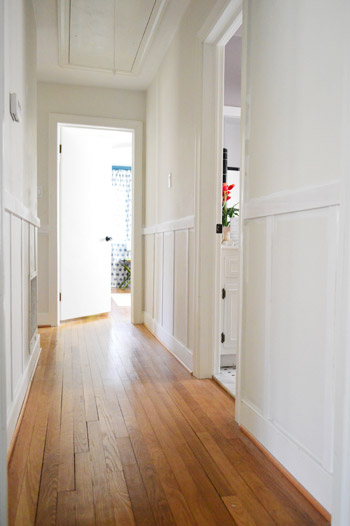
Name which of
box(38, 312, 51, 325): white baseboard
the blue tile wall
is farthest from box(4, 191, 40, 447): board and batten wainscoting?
the blue tile wall

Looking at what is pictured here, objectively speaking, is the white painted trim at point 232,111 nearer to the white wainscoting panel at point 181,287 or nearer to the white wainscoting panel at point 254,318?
the white wainscoting panel at point 181,287

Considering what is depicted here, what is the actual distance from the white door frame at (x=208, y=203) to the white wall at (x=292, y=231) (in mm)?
704

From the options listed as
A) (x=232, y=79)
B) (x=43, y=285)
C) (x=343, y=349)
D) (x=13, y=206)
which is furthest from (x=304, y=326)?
(x=43, y=285)

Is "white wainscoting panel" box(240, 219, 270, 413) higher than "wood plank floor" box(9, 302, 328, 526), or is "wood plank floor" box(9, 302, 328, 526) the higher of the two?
"white wainscoting panel" box(240, 219, 270, 413)

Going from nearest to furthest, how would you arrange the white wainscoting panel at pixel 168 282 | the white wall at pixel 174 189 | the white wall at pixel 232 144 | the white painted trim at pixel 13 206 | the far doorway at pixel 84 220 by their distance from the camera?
the white painted trim at pixel 13 206
the white wall at pixel 174 189
the white wainscoting panel at pixel 168 282
the white wall at pixel 232 144
the far doorway at pixel 84 220

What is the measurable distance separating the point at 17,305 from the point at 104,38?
2.32 m

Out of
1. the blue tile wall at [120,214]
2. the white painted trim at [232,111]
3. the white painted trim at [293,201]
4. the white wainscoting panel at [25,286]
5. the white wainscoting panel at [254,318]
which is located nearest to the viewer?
the white painted trim at [293,201]

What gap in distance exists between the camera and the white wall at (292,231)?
50.3 inches

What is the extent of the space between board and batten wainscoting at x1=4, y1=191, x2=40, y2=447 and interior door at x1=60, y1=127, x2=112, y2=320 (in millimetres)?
1728

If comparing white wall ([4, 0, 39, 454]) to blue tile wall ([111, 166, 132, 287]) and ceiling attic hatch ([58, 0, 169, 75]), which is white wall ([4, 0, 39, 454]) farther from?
blue tile wall ([111, 166, 132, 287])

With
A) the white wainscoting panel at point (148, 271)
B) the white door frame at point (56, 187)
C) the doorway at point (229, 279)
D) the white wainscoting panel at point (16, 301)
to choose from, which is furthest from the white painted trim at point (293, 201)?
the white door frame at point (56, 187)

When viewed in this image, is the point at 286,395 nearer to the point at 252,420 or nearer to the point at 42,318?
the point at 252,420

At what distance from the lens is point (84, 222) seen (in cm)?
472

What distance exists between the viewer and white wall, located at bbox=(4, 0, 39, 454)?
5.67ft
